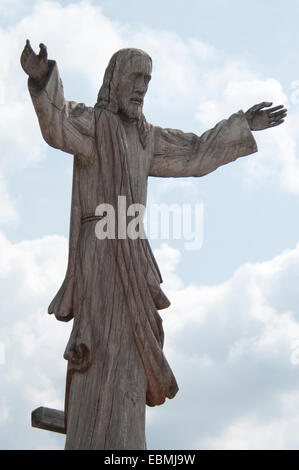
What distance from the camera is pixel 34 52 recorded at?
25.0ft

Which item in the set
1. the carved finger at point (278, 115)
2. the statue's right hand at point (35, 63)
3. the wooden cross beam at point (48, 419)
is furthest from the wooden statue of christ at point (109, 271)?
the carved finger at point (278, 115)

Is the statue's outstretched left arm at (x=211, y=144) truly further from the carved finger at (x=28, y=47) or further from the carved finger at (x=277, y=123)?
the carved finger at (x=28, y=47)

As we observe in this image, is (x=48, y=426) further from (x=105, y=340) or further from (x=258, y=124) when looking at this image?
(x=258, y=124)

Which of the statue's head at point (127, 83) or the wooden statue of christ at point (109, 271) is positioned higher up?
the statue's head at point (127, 83)

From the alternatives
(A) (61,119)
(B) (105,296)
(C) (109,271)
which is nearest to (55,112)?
(A) (61,119)

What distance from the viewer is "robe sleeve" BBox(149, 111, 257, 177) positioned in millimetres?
8641

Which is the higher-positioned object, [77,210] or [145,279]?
[77,210]

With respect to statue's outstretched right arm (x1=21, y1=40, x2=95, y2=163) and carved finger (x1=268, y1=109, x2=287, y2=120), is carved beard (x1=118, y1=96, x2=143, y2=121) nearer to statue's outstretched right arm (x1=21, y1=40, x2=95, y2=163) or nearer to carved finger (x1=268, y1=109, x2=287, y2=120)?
statue's outstretched right arm (x1=21, y1=40, x2=95, y2=163)

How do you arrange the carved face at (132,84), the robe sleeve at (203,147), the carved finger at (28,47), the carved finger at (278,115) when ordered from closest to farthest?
1. the carved finger at (28,47)
2. the carved face at (132,84)
3. the robe sleeve at (203,147)
4. the carved finger at (278,115)

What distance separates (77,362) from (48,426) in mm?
1068

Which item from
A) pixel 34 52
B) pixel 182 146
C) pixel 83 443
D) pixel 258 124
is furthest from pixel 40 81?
pixel 83 443

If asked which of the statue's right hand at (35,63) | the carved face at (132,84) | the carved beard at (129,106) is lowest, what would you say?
the statue's right hand at (35,63)

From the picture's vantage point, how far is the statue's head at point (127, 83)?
8.31 metres

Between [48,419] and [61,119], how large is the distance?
2540 mm
